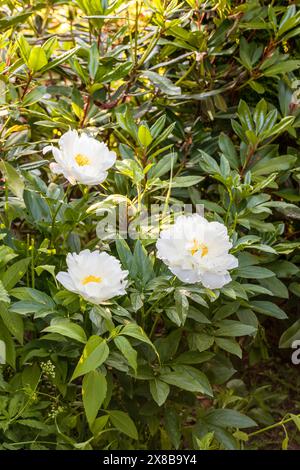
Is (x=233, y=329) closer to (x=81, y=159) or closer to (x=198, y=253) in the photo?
(x=198, y=253)

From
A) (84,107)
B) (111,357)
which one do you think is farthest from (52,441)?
(84,107)

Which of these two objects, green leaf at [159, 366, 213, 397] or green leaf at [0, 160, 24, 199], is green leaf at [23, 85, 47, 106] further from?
green leaf at [159, 366, 213, 397]

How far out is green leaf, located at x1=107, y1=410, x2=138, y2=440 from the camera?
1520 mm

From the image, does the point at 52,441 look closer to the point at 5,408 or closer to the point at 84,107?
the point at 5,408

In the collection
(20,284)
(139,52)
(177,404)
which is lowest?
(177,404)

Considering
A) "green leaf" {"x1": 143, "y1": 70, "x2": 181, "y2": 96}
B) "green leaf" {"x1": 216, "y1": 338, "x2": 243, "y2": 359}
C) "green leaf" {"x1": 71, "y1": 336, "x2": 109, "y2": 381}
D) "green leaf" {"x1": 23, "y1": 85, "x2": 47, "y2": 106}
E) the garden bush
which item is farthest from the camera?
"green leaf" {"x1": 143, "y1": 70, "x2": 181, "y2": 96}

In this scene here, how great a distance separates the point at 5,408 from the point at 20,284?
28 cm

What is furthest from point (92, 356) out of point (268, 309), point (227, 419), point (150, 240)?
point (268, 309)

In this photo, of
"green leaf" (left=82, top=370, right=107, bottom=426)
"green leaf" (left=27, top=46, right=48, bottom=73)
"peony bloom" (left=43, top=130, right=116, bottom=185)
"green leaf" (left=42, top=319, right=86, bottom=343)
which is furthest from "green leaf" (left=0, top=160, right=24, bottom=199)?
"green leaf" (left=82, top=370, right=107, bottom=426)

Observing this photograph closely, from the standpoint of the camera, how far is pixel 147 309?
1592 mm

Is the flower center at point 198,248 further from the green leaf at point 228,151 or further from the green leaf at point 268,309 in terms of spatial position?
the green leaf at point 228,151

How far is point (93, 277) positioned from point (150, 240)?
0.22 metres

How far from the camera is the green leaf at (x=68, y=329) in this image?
133 centimetres

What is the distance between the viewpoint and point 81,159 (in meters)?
1.48
